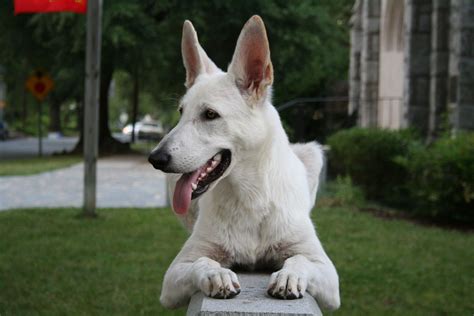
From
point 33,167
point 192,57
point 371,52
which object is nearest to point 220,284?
point 192,57

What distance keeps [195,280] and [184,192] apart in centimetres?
40

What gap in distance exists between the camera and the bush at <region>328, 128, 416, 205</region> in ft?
39.1

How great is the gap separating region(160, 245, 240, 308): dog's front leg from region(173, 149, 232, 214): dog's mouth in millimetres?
274

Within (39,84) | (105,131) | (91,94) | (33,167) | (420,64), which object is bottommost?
(33,167)

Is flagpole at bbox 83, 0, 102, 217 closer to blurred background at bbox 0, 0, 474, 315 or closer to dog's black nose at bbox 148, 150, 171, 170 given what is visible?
blurred background at bbox 0, 0, 474, 315

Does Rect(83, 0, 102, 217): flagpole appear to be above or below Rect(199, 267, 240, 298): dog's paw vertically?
above

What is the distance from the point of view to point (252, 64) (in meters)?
3.36

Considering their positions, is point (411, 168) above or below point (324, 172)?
above

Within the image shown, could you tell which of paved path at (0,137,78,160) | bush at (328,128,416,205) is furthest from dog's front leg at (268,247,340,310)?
paved path at (0,137,78,160)

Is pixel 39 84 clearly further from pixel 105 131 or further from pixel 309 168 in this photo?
pixel 309 168

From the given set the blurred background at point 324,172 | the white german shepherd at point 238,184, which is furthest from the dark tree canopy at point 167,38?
the white german shepherd at point 238,184

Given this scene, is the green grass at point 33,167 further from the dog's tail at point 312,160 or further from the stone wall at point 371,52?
the dog's tail at point 312,160

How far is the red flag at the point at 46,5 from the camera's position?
306 inches

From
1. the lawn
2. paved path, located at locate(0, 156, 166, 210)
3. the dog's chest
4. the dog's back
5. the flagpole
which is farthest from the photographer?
→ paved path, located at locate(0, 156, 166, 210)
